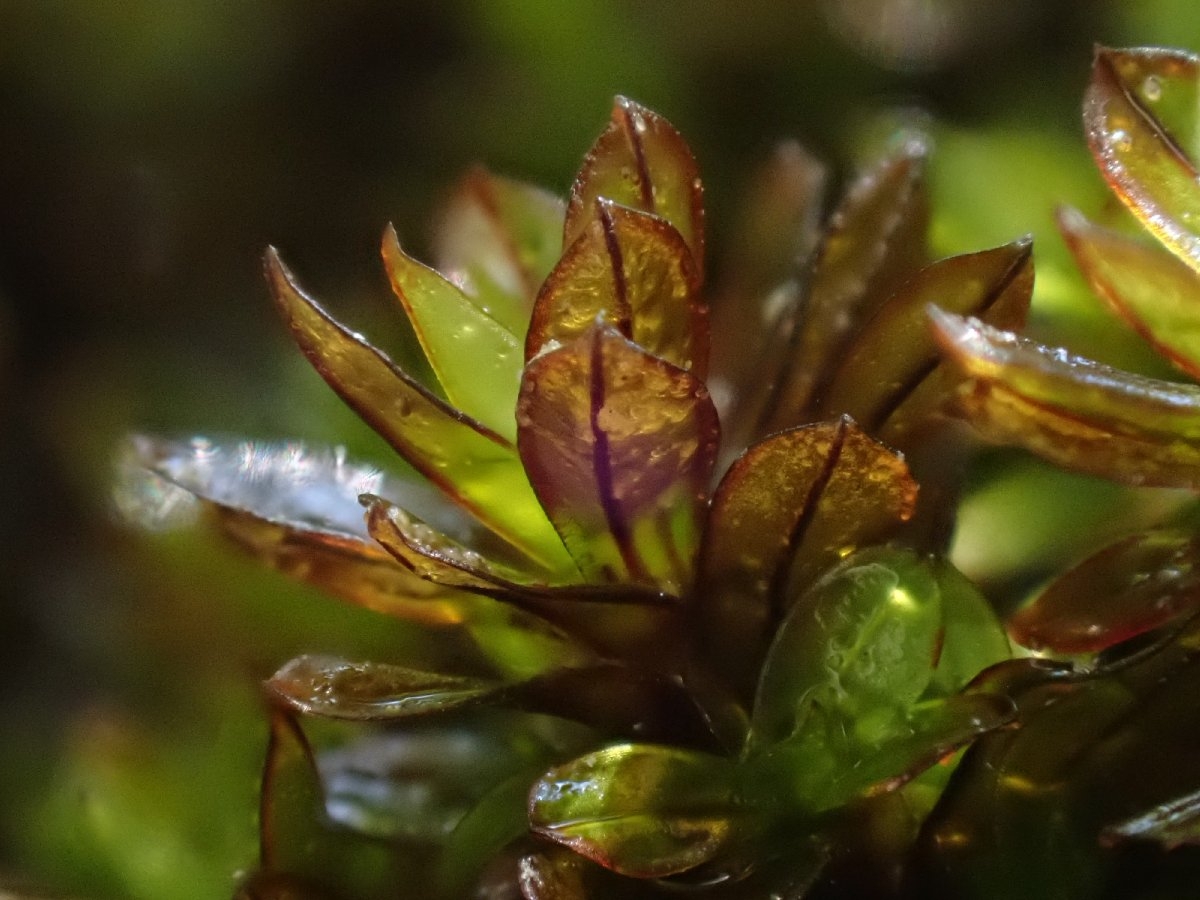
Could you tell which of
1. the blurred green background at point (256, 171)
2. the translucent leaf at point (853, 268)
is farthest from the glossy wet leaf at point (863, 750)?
the blurred green background at point (256, 171)

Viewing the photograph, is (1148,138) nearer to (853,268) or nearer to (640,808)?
(853,268)

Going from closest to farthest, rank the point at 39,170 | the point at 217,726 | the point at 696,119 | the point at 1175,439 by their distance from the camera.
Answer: the point at 1175,439 < the point at 217,726 < the point at 696,119 < the point at 39,170

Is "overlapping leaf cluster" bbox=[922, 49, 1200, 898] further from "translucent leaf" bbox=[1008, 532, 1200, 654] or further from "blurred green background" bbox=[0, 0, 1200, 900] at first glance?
"blurred green background" bbox=[0, 0, 1200, 900]

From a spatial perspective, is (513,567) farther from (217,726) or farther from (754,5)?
(754,5)

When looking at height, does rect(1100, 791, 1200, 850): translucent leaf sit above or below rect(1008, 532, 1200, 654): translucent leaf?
below

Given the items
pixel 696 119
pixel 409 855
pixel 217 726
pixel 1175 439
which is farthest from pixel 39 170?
pixel 1175 439

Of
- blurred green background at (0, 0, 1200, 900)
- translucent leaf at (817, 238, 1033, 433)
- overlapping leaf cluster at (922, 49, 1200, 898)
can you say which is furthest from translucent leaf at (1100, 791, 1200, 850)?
blurred green background at (0, 0, 1200, 900)

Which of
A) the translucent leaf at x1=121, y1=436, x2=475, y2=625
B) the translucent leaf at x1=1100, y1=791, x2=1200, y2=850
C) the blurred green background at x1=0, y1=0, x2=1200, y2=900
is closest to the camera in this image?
the translucent leaf at x1=1100, y1=791, x2=1200, y2=850
